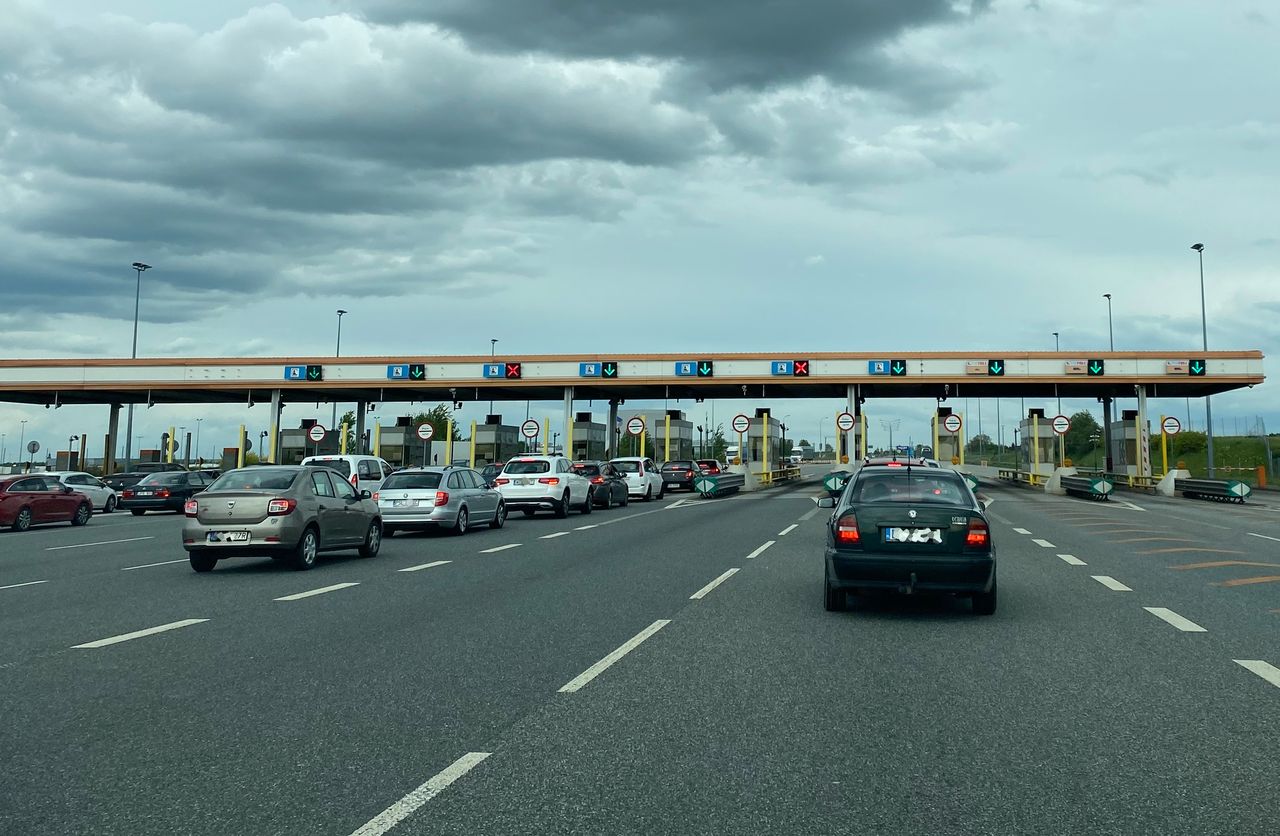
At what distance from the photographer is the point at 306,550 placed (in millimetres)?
15148

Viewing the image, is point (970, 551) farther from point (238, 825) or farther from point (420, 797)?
point (238, 825)

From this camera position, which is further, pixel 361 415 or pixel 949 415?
pixel 361 415

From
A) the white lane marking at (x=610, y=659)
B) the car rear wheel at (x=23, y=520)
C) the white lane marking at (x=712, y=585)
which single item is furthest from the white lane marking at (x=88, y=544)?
→ the white lane marking at (x=610, y=659)

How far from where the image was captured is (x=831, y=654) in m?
8.20

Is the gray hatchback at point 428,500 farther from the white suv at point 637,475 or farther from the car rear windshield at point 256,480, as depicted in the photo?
the white suv at point 637,475

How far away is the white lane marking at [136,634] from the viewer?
28.3ft

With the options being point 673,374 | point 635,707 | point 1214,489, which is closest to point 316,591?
point 635,707

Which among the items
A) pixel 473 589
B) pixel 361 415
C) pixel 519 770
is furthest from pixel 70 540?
pixel 361 415

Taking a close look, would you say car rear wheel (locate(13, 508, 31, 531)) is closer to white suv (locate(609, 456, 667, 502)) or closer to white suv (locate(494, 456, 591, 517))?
white suv (locate(494, 456, 591, 517))

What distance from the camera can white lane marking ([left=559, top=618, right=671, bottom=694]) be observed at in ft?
23.1

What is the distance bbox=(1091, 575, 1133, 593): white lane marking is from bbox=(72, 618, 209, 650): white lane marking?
9838mm

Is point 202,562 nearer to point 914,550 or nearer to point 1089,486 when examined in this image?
point 914,550

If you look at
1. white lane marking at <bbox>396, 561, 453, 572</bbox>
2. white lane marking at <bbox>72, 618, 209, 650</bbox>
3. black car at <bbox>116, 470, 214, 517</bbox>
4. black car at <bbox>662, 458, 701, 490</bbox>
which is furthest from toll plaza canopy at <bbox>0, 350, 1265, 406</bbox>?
white lane marking at <bbox>72, 618, 209, 650</bbox>

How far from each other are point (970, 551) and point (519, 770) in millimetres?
5965
